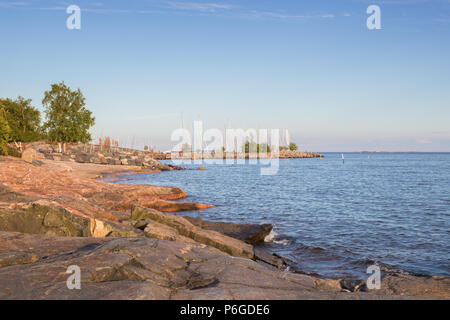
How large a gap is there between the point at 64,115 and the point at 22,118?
10307 millimetres

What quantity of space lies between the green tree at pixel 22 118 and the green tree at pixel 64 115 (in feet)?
14.6

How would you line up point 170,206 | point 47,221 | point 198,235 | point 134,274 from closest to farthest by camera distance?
point 134,274 < point 47,221 < point 198,235 < point 170,206

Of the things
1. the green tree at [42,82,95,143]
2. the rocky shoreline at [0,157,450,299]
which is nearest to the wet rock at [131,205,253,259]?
the rocky shoreline at [0,157,450,299]

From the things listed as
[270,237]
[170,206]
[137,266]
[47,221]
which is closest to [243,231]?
[270,237]

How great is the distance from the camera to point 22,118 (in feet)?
228

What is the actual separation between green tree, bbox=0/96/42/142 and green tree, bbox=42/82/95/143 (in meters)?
4.44

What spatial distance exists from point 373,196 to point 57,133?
62.8 m

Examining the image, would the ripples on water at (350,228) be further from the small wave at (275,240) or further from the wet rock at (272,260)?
the wet rock at (272,260)

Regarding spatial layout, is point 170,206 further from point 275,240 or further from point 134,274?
point 134,274

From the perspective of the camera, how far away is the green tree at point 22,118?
65.4 m

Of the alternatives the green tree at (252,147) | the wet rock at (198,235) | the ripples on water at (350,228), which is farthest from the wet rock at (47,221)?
the green tree at (252,147)
